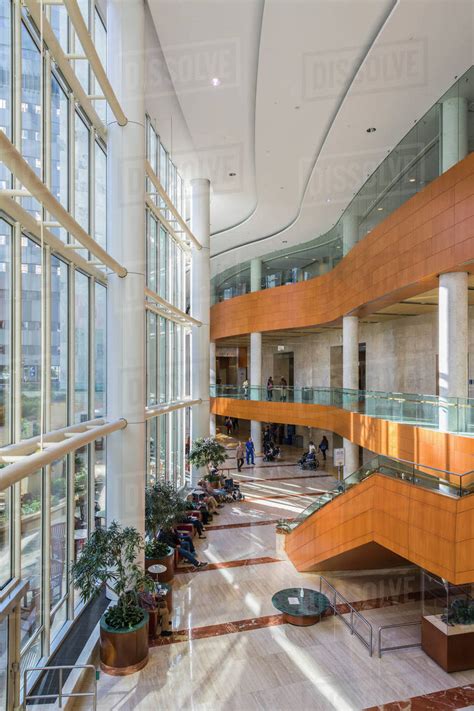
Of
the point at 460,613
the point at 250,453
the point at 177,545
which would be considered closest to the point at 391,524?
the point at 460,613

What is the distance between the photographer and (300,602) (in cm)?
845

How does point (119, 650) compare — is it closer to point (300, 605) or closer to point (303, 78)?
point (300, 605)

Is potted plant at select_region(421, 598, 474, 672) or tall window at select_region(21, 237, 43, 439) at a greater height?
tall window at select_region(21, 237, 43, 439)

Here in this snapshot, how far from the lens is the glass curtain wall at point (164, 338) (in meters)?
12.8

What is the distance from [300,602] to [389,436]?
4.04 metres

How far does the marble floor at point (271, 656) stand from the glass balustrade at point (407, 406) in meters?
3.47

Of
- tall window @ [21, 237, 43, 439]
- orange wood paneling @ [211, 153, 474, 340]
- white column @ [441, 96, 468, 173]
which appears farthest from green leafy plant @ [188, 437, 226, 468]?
white column @ [441, 96, 468, 173]

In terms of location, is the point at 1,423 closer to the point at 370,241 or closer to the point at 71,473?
the point at 71,473

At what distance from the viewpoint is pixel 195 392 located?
17.2 metres

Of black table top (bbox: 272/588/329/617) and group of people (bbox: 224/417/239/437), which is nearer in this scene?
black table top (bbox: 272/588/329/617)

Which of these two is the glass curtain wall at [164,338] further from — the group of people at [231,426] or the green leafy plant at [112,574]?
the group of people at [231,426]

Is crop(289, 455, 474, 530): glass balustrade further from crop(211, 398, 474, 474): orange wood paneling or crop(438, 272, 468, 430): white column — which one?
crop(438, 272, 468, 430): white column

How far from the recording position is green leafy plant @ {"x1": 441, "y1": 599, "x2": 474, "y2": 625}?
7453 mm

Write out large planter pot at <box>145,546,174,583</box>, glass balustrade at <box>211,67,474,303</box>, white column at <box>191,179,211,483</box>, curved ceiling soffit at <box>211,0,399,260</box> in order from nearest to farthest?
curved ceiling soffit at <box>211,0,399,260</box>, large planter pot at <box>145,546,174,583</box>, glass balustrade at <box>211,67,474,303</box>, white column at <box>191,179,211,483</box>
